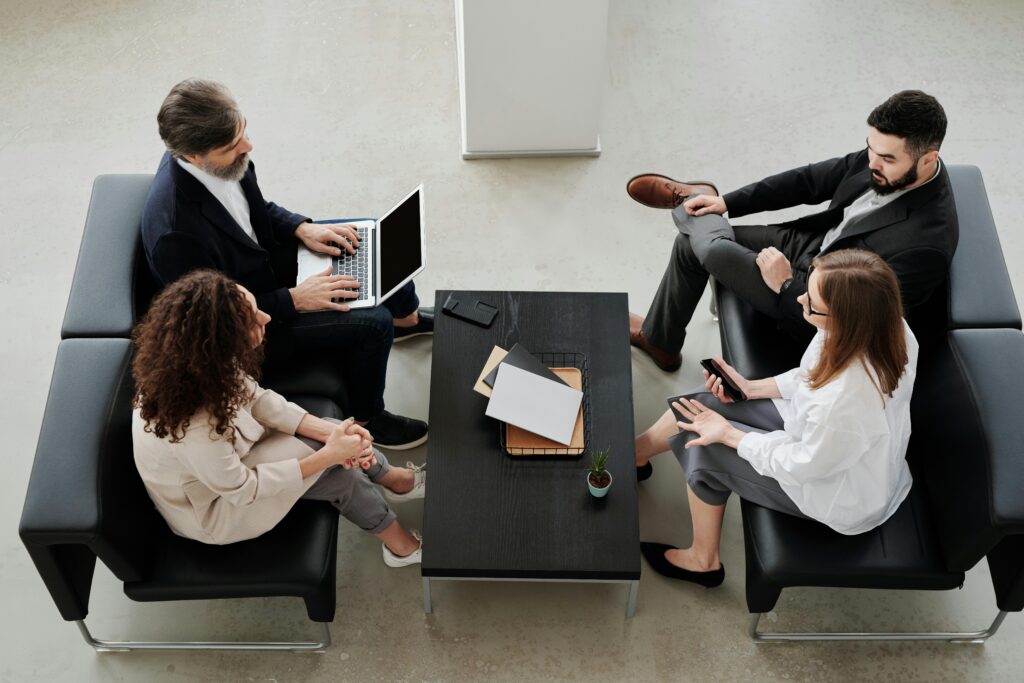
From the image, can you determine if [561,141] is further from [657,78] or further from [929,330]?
[929,330]

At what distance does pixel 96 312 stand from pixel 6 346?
1116 millimetres

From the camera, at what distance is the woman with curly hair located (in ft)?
7.25

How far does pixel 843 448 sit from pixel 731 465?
372 mm

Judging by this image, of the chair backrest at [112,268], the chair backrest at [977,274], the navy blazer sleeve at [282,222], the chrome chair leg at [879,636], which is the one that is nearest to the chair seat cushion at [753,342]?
the chair backrest at [977,274]

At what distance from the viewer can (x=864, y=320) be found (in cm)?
231

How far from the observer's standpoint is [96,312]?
2658 mm

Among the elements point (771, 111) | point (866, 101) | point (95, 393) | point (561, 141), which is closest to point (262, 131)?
point (561, 141)

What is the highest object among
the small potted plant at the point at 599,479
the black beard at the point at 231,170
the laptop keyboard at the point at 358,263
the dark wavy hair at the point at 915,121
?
the dark wavy hair at the point at 915,121

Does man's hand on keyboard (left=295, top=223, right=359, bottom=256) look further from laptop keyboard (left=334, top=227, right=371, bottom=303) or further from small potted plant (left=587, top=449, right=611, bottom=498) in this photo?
small potted plant (left=587, top=449, right=611, bottom=498)

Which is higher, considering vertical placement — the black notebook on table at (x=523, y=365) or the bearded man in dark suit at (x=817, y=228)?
the bearded man in dark suit at (x=817, y=228)

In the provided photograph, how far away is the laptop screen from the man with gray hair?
3.8 inches

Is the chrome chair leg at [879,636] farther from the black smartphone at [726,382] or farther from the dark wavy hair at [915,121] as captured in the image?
the dark wavy hair at [915,121]

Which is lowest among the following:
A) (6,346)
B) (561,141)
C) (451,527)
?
(451,527)

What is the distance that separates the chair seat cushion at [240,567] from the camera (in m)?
2.51
